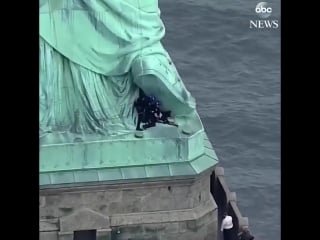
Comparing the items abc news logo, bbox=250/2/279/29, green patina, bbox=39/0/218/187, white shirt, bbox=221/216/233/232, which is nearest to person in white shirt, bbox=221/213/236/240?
white shirt, bbox=221/216/233/232

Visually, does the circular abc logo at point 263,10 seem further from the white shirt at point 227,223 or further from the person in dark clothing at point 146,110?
the white shirt at point 227,223

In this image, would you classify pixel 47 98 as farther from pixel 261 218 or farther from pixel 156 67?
pixel 261 218

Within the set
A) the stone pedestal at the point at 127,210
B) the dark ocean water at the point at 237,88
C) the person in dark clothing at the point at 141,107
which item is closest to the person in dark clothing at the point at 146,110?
the person in dark clothing at the point at 141,107

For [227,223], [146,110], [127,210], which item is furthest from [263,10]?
[127,210]

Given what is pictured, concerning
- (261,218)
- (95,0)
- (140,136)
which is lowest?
(261,218)

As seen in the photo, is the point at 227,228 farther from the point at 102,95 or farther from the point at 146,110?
the point at 102,95

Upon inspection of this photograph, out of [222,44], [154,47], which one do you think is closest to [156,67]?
[154,47]

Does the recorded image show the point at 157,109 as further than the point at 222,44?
No
